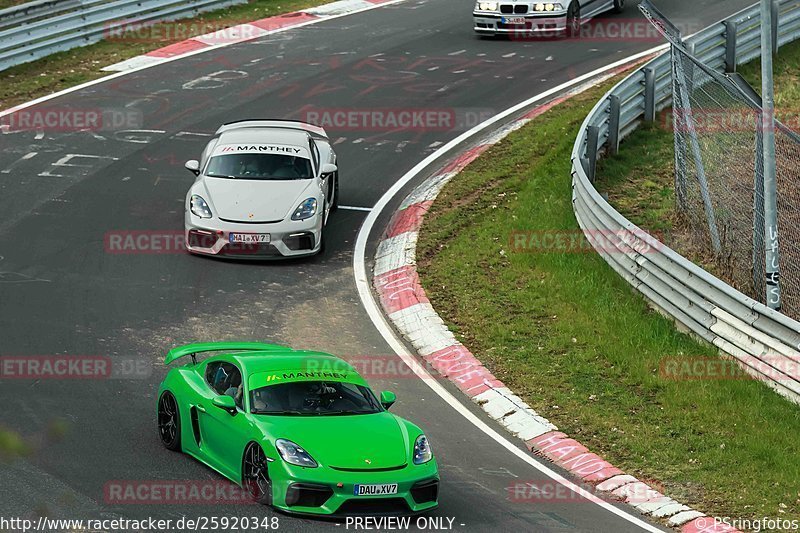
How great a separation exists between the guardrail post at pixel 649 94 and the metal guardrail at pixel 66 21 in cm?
1234

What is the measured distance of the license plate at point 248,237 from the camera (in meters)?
16.7

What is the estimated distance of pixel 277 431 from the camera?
9.83 m

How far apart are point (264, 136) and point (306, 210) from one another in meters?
1.81

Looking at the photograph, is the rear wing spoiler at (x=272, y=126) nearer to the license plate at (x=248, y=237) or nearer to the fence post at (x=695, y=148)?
the license plate at (x=248, y=237)

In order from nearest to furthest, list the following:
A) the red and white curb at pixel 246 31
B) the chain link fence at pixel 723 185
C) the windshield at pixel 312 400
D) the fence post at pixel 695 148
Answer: the windshield at pixel 312 400, the chain link fence at pixel 723 185, the fence post at pixel 695 148, the red and white curb at pixel 246 31

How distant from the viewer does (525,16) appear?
2780 cm

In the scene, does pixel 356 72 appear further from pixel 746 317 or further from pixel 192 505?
pixel 192 505

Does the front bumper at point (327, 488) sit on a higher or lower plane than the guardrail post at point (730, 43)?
lower

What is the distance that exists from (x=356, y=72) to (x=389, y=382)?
44.1ft

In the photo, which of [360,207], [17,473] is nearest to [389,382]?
[17,473]
